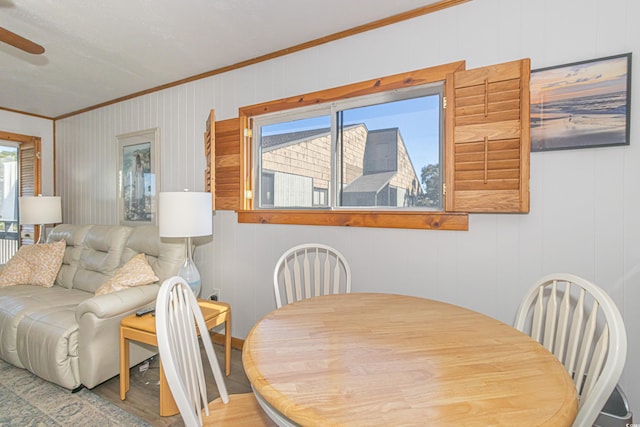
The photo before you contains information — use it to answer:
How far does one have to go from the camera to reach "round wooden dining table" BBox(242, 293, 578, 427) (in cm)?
67

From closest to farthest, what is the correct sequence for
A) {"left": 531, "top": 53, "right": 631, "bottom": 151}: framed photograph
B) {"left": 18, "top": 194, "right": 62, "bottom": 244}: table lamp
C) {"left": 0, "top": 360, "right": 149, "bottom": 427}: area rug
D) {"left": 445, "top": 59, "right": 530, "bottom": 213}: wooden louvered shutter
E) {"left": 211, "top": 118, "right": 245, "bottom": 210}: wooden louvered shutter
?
1. {"left": 531, "top": 53, "right": 631, "bottom": 151}: framed photograph
2. {"left": 445, "top": 59, "right": 530, "bottom": 213}: wooden louvered shutter
3. {"left": 0, "top": 360, "right": 149, "bottom": 427}: area rug
4. {"left": 211, "top": 118, "right": 245, "bottom": 210}: wooden louvered shutter
5. {"left": 18, "top": 194, "right": 62, "bottom": 244}: table lamp

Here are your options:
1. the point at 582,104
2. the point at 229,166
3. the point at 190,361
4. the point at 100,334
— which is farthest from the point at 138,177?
the point at 582,104

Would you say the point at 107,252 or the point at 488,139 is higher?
the point at 488,139

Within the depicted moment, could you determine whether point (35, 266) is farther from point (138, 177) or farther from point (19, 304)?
point (138, 177)

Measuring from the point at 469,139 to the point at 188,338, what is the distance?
5.77ft

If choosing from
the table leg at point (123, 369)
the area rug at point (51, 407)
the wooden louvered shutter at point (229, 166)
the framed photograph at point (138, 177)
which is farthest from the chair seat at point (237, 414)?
the framed photograph at point (138, 177)

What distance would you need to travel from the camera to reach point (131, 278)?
2.33 m

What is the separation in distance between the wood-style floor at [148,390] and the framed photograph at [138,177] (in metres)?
1.61

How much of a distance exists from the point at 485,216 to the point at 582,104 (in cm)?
72

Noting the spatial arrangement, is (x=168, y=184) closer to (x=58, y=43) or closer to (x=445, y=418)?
(x=58, y=43)

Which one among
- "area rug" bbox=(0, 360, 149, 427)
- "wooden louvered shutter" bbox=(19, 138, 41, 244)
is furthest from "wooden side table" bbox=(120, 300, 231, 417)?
"wooden louvered shutter" bbox=(19, 138, 41, 244)

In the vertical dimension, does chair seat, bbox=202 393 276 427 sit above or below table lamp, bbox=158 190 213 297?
below

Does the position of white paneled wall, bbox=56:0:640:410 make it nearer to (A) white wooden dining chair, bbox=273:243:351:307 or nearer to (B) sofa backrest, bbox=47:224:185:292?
(A) white wooden dining chair, bbox=273:243:351:307

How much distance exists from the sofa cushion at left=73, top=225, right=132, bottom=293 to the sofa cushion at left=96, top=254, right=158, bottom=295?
50 cm
